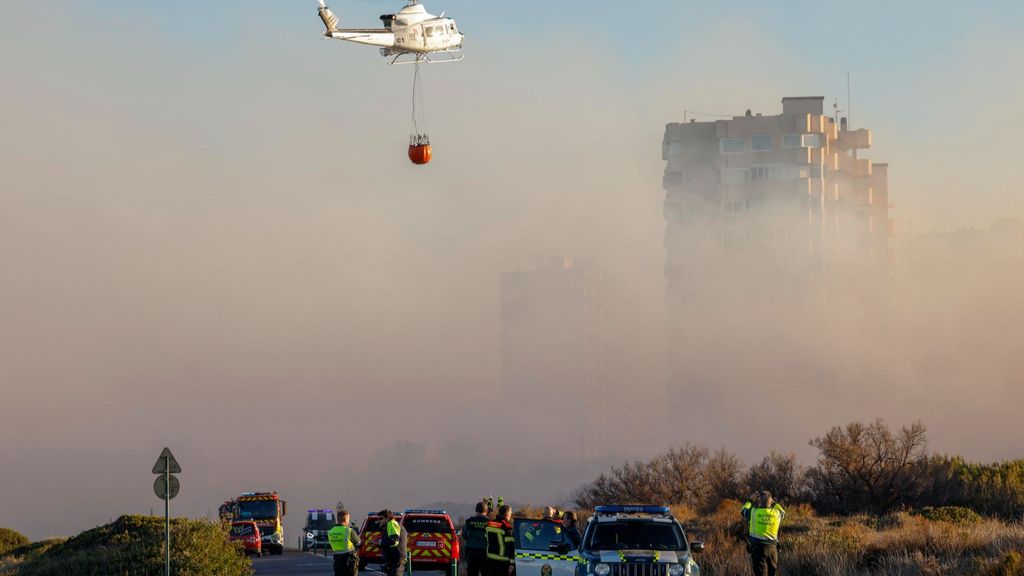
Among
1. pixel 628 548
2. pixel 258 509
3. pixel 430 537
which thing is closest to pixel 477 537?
pixel 628 548

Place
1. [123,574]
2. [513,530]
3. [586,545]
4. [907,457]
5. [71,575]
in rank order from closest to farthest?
[586,545] < [513,530] < [123,574] < [71,575] < [907,457]

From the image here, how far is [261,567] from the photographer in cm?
4550

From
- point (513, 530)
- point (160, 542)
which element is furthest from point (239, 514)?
point (513, 530)

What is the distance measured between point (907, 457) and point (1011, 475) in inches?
192

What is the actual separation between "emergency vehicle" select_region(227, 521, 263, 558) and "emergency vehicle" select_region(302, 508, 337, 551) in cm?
1054

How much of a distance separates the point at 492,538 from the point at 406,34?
27.9m

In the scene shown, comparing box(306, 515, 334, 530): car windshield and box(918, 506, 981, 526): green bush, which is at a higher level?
box(918, 506, 981, 526): green bush

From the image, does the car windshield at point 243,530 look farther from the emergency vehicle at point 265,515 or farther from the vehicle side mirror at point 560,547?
the vehicle side mirror at point 560,547

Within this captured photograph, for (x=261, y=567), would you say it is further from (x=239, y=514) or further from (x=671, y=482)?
(x=671, y=482)

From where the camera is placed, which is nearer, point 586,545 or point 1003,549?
point 586,545

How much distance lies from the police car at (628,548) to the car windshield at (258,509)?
3583 centimetres

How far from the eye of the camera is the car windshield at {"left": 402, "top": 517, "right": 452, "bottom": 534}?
116ft

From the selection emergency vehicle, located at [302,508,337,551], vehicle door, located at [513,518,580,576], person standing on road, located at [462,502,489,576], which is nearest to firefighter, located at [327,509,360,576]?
person standing on road, located at [462,502,489,576]

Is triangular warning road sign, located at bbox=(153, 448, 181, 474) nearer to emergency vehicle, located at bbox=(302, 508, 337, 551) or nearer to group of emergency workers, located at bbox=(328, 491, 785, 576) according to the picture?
group of emergency workers, located at bbox=(328, 491, 785, 576)
